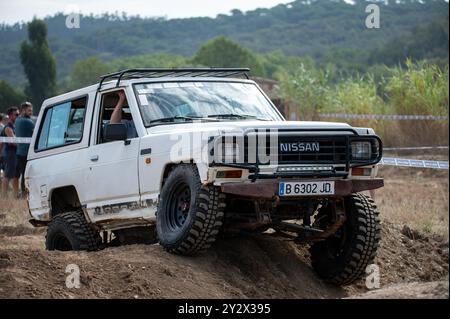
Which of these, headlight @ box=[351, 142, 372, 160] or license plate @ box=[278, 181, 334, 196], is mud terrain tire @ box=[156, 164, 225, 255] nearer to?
license plate @ box=[278, 181, 334, 196]

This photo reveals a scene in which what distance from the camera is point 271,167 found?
8.14 metres

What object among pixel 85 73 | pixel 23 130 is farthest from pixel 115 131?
pixel 85 73

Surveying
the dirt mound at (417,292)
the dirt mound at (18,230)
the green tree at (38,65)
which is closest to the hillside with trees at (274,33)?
the green tree at (38,65)

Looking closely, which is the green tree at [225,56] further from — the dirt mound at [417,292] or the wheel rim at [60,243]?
the dirt mound at [417,292]

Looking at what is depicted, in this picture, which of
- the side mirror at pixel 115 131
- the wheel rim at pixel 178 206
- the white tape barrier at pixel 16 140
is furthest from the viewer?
the white tape barrier at pixel 16 140

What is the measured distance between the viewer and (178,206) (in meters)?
8.58

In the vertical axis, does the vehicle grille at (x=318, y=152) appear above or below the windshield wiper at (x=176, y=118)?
below

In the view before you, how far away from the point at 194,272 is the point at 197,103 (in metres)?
2.05

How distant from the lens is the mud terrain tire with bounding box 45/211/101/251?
10016 millimetres

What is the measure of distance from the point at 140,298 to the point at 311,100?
18.7m

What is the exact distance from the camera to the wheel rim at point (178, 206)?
8484mm

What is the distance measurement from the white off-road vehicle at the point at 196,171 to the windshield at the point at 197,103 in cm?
1

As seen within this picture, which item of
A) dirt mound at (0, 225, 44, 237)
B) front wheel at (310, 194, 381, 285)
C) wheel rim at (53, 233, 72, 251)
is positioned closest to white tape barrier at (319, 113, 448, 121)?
dirt mound at (0, 225, 44, 237)

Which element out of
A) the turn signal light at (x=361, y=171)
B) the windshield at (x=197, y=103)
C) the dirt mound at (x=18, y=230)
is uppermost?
the windshield at (x=197, y=103)
